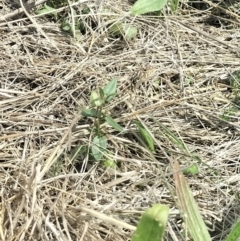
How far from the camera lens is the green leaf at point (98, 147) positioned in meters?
1.54

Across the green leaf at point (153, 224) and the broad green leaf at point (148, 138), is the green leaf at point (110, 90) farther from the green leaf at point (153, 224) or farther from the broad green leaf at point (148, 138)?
the green leaf at point (153, 224)

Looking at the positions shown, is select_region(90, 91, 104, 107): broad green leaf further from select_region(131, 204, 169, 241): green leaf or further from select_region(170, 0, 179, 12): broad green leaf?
select_region(170, 0, 179, 12): broad green leaf

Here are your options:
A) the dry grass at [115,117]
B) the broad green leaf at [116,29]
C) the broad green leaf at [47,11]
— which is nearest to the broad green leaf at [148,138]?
the dry grass at [115,117]

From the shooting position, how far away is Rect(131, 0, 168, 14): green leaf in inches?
78.5

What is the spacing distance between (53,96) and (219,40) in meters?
0.67

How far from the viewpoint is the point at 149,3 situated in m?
2.01

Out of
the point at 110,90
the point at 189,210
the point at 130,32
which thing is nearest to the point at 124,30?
the point at 130,32

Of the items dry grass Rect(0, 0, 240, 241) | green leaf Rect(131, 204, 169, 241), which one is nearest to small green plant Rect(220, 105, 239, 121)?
dry grass Rect(0, 0, 240, 241)

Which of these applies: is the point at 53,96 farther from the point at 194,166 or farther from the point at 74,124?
the point at 194,166

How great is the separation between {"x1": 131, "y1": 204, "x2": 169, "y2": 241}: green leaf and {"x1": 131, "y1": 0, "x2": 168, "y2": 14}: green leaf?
102 centimetres

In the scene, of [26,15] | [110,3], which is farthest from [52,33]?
[110,3]

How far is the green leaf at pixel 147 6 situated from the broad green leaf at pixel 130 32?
7 cm

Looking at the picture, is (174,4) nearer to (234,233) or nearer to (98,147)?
(98,147)

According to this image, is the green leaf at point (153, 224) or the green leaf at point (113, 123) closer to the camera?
the green leaf at point (153, 224)
